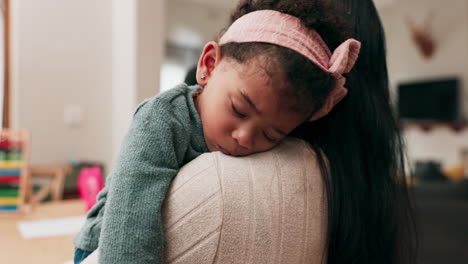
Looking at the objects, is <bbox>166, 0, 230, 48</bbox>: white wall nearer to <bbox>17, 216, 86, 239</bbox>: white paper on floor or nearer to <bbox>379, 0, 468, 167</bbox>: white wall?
<bbox>379, 0, 468, 167</bbox>: white wall

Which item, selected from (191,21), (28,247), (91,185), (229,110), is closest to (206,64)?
(229,110)

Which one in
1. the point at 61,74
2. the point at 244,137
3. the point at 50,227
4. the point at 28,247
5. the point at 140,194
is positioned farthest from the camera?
the point at 61,74

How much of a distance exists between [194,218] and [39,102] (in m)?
2.03

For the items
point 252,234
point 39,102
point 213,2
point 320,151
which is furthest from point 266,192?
point 213,2

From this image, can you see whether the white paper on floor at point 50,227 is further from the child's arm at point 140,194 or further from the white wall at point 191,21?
the white wall at point 191,21

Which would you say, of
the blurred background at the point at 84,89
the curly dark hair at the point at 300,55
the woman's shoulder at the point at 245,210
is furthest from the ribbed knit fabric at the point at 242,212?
the blurred background at the point at 84,89

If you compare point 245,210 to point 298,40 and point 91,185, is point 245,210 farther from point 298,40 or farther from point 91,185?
point 91,185

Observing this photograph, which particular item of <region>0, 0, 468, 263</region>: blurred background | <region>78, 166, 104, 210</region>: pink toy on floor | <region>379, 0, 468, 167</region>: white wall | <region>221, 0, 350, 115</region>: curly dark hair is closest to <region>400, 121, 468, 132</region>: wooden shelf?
<region>379, 0, 468, 167</region>: white wall

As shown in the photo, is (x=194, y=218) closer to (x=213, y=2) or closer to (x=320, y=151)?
(x=320, y=151)

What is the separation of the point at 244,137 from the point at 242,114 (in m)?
0.05

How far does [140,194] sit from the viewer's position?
2.00ft

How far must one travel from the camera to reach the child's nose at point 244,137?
733 millimetres

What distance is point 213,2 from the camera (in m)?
7.55

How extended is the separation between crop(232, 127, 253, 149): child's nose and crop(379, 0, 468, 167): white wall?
21.6 ft
